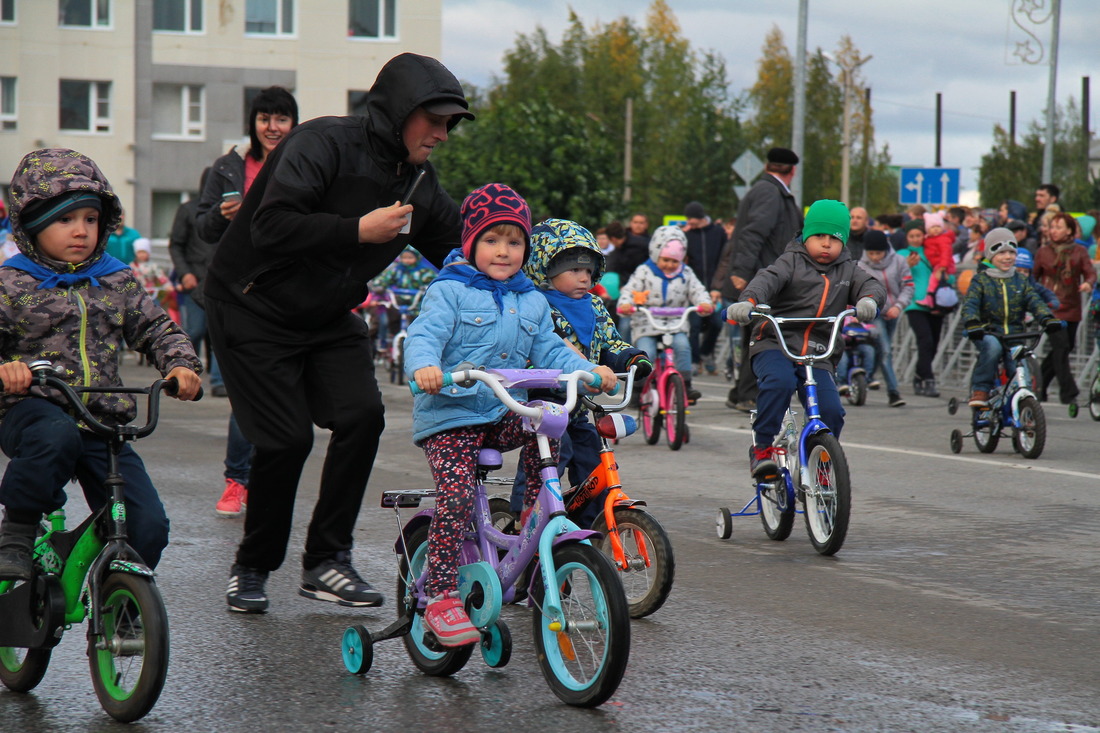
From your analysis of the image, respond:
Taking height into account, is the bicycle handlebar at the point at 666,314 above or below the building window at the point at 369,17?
below

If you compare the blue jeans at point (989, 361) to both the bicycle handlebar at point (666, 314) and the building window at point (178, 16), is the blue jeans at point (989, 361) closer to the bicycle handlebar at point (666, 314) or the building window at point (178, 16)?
the bicycle handlebar at point (666, 314)

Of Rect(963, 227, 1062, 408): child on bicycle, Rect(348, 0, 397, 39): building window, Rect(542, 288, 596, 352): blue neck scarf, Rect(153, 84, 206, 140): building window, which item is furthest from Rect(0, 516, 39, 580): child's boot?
Rect(348, 0, 397, 39): building window

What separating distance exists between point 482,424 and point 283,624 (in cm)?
138

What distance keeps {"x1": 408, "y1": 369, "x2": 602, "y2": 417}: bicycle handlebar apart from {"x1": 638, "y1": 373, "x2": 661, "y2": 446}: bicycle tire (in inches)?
295

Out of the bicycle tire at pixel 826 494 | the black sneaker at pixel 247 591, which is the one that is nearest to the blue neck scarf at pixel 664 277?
the bicycle tire at pixel 826 494

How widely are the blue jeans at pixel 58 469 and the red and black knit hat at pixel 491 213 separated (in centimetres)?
132

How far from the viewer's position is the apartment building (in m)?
45.7

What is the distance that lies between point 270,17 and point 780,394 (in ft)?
138

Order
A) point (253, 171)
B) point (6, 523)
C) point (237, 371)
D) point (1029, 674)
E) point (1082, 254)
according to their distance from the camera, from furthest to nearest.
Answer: point (1082, 254) < point (253, 171) < point (237, 371) < point (1029, 674) < point (6, 523)

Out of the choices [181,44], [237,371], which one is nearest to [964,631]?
[237,371]

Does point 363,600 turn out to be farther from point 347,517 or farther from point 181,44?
point 181,44

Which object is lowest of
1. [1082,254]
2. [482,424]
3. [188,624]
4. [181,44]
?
[188,624]

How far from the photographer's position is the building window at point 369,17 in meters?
47.1

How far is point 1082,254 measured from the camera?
15.7 m
